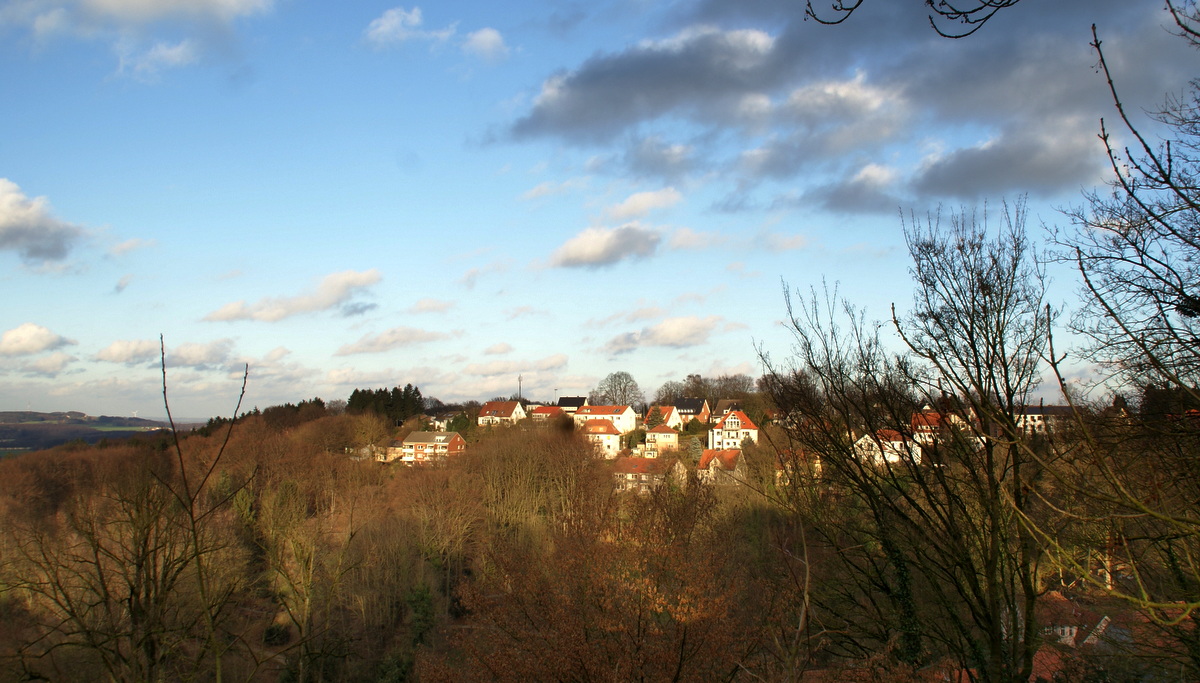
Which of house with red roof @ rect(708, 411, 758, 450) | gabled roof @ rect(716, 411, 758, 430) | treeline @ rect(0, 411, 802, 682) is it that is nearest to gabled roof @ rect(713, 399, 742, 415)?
gabled roof @ rect(716, 411, 758, 430)


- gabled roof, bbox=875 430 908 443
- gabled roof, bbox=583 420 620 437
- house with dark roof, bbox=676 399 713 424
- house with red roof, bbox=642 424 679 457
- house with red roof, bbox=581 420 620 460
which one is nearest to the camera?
gabled roof, bbox=875 430 908 443

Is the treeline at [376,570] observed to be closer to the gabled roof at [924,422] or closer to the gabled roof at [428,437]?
the gabled roof at [924,422]

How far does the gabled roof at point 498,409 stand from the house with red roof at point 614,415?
7.76 m

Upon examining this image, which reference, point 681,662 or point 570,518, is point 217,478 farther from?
point 681,662

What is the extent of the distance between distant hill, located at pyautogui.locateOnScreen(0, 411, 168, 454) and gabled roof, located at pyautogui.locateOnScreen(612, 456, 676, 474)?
1639 inches

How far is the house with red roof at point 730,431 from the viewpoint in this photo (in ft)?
182

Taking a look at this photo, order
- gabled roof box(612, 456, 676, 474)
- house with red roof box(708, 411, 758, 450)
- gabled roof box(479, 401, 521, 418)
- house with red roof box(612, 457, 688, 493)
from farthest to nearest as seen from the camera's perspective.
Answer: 1. gabled roof box(479, 401, 521, 418)
2. house with red roof box(708, 411, 758, 450)
3. gabled roof box(612, 456, 676, 474)
4. house with red roof box(612, 457, 688, 493)

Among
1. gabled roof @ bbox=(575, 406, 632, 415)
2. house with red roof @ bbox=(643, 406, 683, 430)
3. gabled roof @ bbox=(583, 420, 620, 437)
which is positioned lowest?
gabled roof @ bbox=(583, 420, 620, 437)

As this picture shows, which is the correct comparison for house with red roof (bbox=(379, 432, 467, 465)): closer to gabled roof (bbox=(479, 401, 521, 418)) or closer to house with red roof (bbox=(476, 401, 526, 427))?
house with red roof (bbox=(476, 401, 526, 427))

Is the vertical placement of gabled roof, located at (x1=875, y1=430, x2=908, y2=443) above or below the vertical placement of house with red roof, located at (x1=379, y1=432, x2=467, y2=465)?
above

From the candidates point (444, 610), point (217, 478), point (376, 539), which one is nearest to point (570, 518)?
point (444, 610)

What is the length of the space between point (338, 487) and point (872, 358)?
36.3m

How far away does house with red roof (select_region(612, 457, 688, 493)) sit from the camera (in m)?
32.9

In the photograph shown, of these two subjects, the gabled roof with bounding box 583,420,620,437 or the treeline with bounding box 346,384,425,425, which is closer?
the gabled roof with bounding box 583,420,620,437
